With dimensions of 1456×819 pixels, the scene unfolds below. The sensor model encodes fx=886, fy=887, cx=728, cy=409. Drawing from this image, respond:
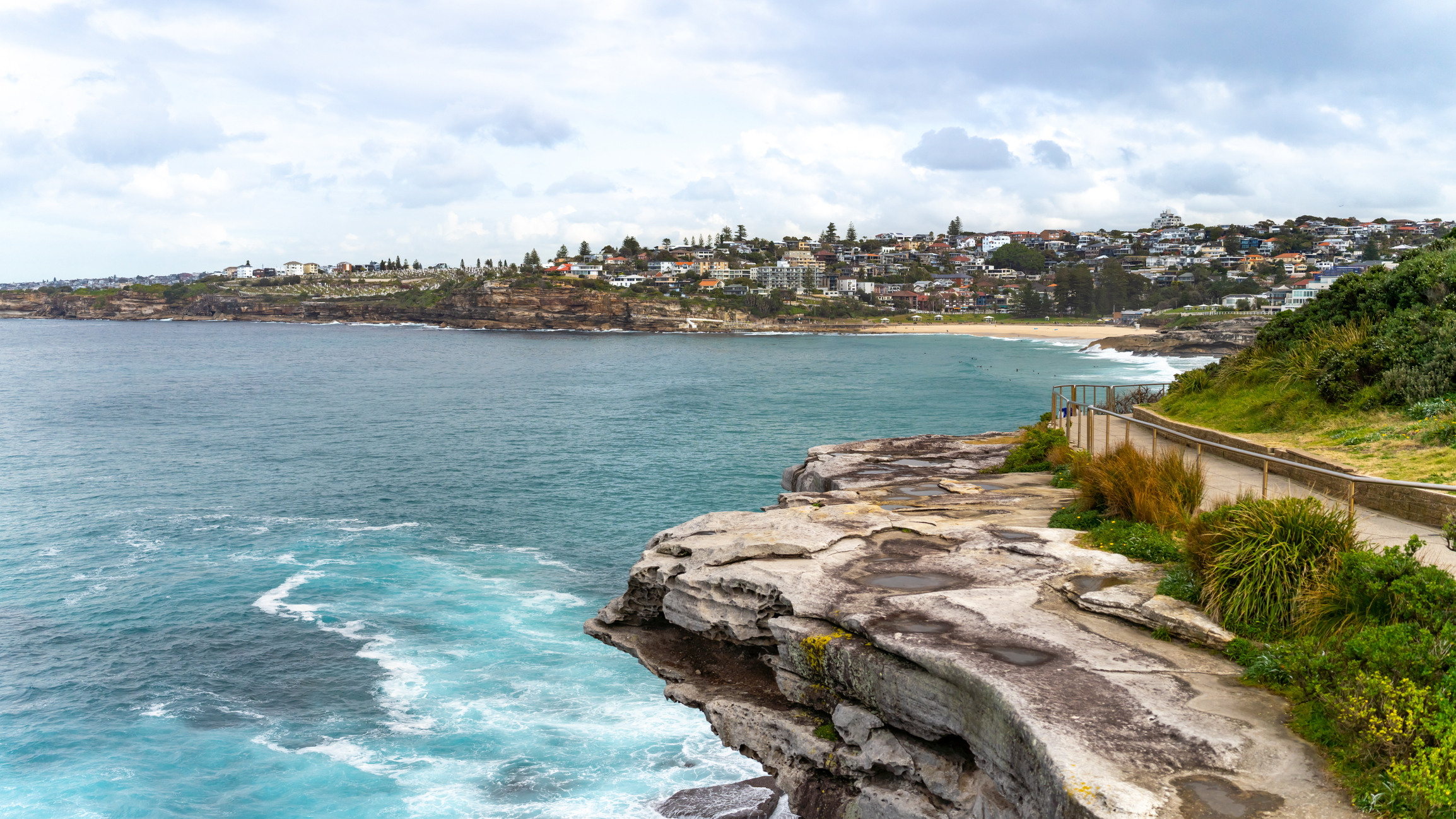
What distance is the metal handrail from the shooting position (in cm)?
1102

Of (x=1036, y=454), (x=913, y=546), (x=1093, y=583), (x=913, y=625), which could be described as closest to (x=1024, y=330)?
(x=1036, y=454)

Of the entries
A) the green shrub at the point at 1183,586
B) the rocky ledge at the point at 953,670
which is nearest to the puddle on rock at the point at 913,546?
the rocky ledge at the point at 953,670

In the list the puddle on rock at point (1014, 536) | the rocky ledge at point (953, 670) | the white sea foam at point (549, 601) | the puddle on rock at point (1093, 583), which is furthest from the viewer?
the white sea foam at point (549, 601)

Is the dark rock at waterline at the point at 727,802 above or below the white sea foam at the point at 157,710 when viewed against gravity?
below

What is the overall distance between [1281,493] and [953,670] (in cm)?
870

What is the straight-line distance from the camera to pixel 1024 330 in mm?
164375

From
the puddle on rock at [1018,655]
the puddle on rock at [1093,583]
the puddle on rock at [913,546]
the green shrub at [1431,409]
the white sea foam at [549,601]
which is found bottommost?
the white sea foam at [549,601]

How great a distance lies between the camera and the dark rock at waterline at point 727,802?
48.5 feet

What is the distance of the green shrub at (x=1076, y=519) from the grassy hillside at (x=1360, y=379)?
4.49 m

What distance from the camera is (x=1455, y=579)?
28.6ft

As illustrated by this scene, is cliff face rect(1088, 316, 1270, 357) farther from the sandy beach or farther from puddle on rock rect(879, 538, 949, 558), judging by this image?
puddle on rock rect(879, 538, 949, 558)

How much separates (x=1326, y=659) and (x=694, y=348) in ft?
420

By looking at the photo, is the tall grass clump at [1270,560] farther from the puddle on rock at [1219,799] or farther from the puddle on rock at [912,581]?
the puddle on rock at [912,581]

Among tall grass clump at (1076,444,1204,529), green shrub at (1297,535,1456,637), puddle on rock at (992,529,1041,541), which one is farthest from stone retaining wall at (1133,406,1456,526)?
puddle on rock at (992,529,1041,541)
